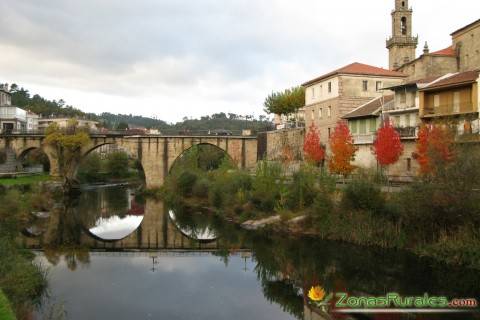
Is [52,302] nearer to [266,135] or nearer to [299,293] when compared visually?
[299,293]

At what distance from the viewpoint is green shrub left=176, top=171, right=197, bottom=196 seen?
52.6m

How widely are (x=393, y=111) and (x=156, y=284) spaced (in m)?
28.1

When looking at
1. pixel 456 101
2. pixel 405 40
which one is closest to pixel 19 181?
pixel 456 101

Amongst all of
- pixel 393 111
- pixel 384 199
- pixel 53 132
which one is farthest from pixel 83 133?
pixel 384 199

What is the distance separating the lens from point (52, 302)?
19.3 meters

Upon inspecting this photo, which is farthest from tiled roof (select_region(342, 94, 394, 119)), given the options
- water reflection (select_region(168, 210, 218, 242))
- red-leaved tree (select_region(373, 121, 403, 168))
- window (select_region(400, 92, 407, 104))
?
water reflection (select_region(168, 210, 218, 242))

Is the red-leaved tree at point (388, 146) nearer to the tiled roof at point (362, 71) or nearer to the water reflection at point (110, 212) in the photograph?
the tiled roof at point (362, 71)

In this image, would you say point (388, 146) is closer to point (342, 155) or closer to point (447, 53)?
point (342, 155)

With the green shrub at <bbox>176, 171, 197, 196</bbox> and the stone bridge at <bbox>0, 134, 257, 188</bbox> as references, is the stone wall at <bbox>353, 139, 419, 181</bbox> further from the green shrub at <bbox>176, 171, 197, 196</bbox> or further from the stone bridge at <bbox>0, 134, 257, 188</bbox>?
the stone bridge at <bbox>0, 134, 257, 188</bbox>

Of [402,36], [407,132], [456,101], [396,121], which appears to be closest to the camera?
[456,101]

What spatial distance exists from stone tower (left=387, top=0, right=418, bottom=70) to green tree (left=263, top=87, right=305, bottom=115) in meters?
15.0

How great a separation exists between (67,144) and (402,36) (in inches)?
1988

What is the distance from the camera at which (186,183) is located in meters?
52.7

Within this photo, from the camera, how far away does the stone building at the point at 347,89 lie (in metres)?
49.2
